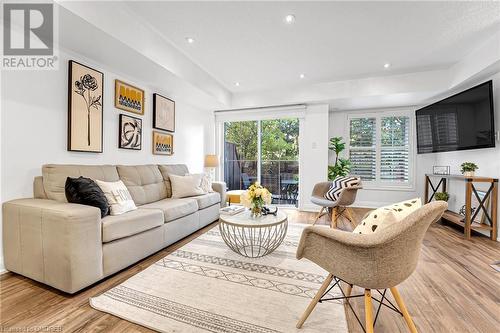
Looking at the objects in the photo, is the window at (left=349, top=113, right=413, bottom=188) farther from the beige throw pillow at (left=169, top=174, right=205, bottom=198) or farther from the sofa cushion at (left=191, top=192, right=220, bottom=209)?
the beige throw pillow at (left=169, top=174, right=205, bottom=198)

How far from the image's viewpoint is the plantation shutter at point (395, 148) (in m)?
4.88

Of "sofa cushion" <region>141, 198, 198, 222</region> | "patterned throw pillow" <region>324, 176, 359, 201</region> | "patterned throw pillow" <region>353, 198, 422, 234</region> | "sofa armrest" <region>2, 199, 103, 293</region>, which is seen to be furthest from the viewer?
"patterned throw pillow" <region>324, 176, 359, 201</region>

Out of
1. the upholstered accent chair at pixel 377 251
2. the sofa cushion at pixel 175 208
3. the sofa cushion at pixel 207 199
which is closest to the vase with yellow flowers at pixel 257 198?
the sofa cushion at pixel 175 208

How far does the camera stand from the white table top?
2.20 m

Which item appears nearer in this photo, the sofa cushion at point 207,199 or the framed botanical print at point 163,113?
the sofa cushion at point 207,199

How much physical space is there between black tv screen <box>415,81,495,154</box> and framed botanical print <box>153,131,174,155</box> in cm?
473

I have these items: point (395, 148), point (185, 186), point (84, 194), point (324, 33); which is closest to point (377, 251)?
point (84, 194)

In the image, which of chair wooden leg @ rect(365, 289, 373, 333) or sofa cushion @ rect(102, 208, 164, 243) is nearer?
chair wooden leg @ rect(365, 289, 373, 333)

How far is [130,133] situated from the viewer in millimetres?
3303

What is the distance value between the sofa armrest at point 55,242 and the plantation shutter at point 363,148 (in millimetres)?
5021

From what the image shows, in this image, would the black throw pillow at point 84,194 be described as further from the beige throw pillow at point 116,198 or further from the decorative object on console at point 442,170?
the decorative object on console at point 442,170

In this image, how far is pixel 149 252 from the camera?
2.36 meters

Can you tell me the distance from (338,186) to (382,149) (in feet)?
7.46

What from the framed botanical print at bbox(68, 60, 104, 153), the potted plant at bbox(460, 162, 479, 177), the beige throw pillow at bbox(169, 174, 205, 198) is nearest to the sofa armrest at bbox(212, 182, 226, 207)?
the beige throw pillow at bbox(169, 174, 205, 198)
